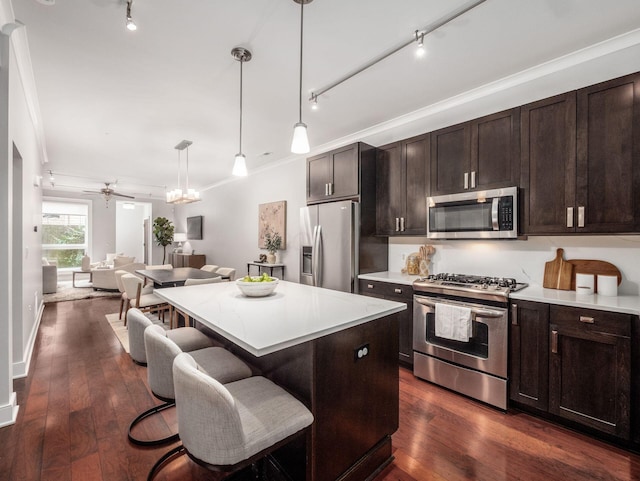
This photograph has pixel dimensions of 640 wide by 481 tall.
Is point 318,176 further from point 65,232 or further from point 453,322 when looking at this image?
point 65,232

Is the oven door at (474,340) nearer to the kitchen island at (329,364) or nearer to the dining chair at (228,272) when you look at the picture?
the kitchen island at (329,364)

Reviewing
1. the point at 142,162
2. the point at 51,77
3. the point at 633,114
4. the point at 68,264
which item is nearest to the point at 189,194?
the point at 142,162

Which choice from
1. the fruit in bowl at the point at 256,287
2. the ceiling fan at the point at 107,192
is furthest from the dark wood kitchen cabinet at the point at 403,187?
the ceiling fan at the point at 107,192

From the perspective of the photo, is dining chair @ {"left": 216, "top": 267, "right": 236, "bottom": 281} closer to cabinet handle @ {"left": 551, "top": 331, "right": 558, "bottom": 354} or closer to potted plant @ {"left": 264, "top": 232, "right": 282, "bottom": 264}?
potted plant @ {"left": 264, "top": 232, "right": 282, "bottom": 264}

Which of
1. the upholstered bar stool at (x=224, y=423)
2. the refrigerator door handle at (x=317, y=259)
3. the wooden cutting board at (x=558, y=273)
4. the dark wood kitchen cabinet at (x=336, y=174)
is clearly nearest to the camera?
the upholstered bar stool at (x=224, y=423)

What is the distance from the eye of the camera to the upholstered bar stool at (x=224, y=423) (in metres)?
1.08

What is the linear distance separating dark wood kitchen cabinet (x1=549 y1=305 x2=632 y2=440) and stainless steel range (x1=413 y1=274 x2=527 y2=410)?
1.04ft

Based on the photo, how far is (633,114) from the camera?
203 centimetres

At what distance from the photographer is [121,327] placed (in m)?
4.41

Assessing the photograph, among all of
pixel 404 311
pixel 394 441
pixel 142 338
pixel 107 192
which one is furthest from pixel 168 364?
pixel 107 192

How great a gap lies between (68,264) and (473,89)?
10679mm

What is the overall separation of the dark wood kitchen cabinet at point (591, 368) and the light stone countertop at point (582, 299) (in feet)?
0.13

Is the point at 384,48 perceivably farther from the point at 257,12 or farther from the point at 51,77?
the point at 51,77

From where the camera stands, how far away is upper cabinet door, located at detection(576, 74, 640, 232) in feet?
6.68
